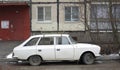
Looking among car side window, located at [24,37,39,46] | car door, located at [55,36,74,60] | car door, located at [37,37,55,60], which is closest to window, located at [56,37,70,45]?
car door, located at [55,36,74,60]

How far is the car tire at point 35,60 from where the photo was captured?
18.0m

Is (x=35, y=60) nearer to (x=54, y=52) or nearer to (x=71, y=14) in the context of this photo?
(x=54, y=52)

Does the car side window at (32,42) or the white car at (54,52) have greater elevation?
the car side window at (32,42)

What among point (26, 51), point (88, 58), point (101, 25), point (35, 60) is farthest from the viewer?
point (101, 25)

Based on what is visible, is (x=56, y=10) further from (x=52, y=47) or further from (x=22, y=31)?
(x=52, y=47)

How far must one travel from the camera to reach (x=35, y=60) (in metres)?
18.0

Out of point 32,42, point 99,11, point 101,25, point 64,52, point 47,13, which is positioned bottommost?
point 64,52

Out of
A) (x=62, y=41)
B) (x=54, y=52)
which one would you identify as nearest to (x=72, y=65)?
(x=54, y=52)

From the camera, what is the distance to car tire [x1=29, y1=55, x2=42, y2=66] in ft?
59.2

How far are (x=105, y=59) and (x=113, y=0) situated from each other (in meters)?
3.83

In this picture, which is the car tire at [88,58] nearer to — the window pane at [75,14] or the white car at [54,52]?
the white car at [54,52]

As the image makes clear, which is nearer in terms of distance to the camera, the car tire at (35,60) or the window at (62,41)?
the car tire at (35,60)

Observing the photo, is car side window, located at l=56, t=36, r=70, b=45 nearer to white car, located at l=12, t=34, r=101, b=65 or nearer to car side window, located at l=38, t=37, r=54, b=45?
white car, located at l=12, t=34, r=101, b=65

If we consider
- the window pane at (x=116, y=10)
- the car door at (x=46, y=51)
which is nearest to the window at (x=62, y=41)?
the car door at (x=46, y=51)
